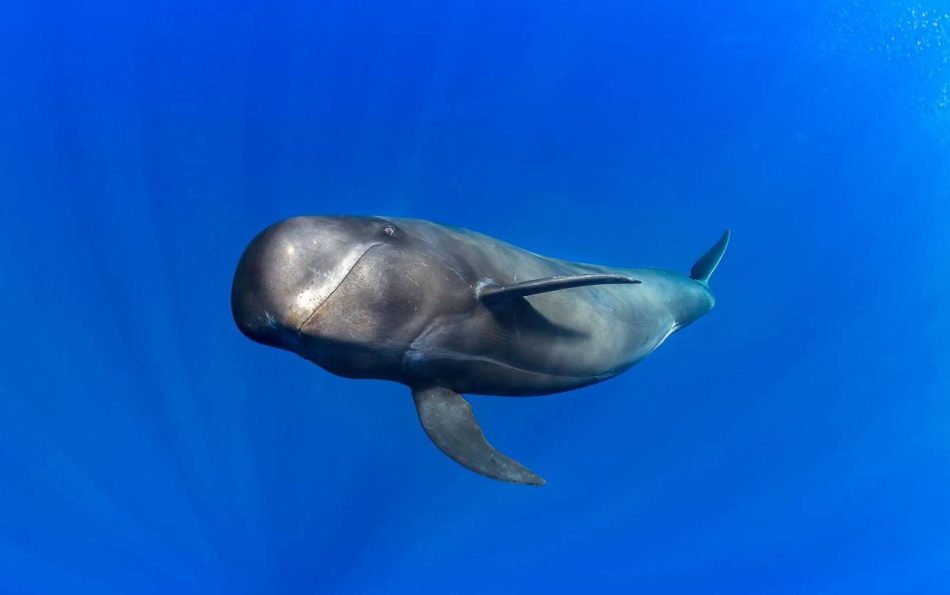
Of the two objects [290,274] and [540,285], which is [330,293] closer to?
[290,274]

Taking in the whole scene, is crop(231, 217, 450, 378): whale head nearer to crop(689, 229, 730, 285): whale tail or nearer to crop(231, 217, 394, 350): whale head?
crop(231, 217, 394, 350): whale head

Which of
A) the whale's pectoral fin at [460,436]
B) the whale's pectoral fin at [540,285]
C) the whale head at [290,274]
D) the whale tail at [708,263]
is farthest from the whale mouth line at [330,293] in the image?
the whale tail at [708,263]

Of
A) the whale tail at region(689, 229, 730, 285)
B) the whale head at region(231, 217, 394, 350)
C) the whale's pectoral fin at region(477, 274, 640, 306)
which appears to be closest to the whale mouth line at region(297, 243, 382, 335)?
the whale head at region(231, 217, 394, 350)

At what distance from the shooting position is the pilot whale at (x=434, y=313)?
3.79 meters

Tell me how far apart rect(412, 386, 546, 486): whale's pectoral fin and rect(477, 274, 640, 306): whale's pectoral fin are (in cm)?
82

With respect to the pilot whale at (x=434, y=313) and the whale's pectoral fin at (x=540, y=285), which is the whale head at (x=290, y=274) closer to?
the pilot whale at (x=434, y=313)

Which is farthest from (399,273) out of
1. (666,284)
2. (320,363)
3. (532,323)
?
(666,284)

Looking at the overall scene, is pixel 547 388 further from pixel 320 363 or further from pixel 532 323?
pixel 320 363

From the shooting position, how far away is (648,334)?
6.76m

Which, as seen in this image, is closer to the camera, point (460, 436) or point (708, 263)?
point (460, 436)

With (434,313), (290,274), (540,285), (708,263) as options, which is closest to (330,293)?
(290,274)

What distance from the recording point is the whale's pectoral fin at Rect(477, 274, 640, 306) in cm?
422

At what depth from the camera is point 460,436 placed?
4.74 meters

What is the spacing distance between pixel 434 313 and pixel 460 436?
3.25 ft
